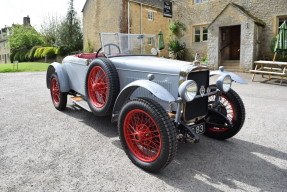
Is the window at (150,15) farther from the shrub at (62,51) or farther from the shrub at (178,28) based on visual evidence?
the shrub at (62,51)

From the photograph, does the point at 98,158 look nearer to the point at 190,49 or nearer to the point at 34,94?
the point at 34,94

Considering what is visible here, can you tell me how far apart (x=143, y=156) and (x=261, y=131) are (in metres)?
2.52

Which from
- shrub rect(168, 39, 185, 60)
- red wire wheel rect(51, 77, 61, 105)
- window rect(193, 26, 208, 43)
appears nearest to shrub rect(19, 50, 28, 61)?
shrub rect(168, 39, 185, 60)

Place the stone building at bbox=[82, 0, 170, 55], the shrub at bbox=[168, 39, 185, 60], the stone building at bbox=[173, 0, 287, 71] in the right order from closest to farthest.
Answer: the stone building at bbox=[173, 0, 287, 71] → the shrub at bbox=[168, 39, 185, 60] → the stone building at bbox=[82, 0, 170, 55]

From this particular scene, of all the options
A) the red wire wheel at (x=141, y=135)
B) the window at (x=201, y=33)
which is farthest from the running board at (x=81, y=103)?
the window at (x=201, y=33)

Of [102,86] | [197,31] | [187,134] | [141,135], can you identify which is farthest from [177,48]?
[141,135]

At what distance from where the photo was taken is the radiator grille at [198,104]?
303 cm

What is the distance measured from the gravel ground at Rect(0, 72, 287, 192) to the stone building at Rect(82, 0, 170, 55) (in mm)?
19145

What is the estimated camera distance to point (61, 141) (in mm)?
3648

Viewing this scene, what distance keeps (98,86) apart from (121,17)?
19634 mm

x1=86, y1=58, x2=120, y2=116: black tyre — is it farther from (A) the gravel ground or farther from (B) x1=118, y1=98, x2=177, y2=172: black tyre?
(B) x1=118, y1=98, x2=177, y2=172: black tyre

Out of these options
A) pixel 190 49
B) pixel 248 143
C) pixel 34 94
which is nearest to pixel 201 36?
pixel 190 49

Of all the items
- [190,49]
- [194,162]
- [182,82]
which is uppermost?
[190,49]

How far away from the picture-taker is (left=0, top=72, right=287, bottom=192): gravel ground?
2.49 meters
